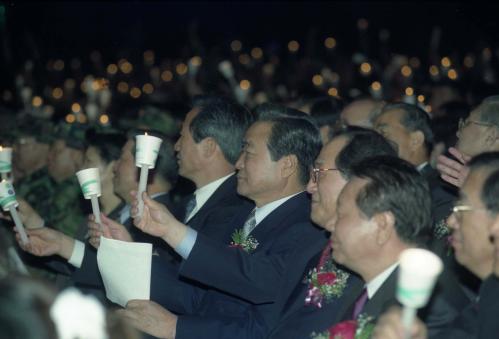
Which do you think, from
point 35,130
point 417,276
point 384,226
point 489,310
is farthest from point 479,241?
point 35,130

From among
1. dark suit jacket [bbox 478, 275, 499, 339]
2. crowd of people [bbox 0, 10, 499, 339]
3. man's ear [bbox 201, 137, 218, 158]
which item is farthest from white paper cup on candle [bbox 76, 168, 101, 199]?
dark suit jacket [bbox 478, 275, 499, 339]

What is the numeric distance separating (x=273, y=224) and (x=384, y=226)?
1.23 metres

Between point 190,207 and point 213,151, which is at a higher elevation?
point 213,151

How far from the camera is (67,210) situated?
682 centimetres

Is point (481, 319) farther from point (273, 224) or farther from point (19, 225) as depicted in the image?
point (19, 225)

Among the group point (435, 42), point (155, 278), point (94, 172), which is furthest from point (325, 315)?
point (435, 42)

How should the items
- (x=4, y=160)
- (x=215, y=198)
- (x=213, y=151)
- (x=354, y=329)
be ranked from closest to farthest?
(x=354, y=329) → (x=4, y=160) → (x=215, y=198) → (x=213, y=151)

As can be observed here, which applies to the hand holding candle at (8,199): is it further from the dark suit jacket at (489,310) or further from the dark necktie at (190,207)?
the dark suit jacket at (489,310)

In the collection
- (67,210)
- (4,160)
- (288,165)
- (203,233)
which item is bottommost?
(67,210)

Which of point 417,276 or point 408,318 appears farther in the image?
point 408,318

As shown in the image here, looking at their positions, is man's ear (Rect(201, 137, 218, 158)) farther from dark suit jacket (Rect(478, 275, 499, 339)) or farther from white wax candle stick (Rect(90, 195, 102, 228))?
dark suit jacket (Rect(478, 275, 499, 339))

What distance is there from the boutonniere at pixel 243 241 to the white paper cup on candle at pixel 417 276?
2.22m

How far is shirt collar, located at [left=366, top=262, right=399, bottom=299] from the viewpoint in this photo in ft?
10.6

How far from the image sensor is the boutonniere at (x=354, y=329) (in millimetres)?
2980
